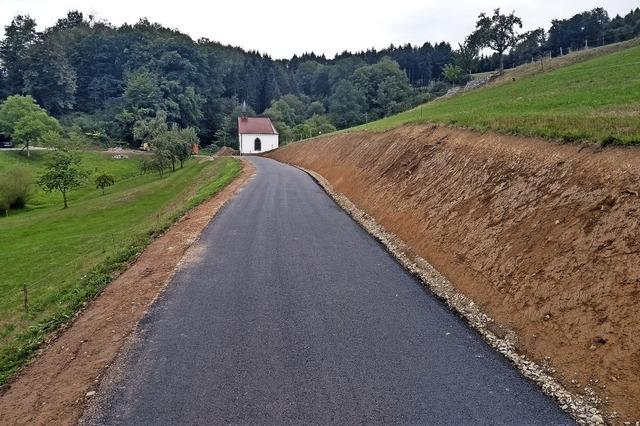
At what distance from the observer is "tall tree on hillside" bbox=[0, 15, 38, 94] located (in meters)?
103

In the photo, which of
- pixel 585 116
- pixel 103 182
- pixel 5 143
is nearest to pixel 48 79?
pixel 5 143

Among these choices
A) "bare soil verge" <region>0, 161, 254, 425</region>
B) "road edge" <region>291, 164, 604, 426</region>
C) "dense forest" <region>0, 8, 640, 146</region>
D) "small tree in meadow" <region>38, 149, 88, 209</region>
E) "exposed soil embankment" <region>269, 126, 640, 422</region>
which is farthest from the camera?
"dense forest" <region>0, 8, 640, 146</region>

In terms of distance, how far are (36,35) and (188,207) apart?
11251cm

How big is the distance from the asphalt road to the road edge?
177 millimetres

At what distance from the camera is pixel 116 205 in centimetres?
3697

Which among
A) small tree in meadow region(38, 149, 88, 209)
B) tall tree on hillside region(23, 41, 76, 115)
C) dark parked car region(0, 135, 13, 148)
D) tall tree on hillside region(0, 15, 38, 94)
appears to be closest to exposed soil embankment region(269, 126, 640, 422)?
small tree in meadow region(38, 149, 88, 209)

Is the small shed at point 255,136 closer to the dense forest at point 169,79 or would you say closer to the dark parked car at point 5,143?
the dense forest at point 169,79

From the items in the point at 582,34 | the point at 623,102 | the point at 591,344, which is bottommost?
the point at 591,344

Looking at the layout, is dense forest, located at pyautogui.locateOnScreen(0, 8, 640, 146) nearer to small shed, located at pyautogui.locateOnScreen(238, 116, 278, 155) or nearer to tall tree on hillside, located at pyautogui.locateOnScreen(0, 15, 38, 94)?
tall tree on hillside, located at pyautogui.locateOnScreen(0, 15, 38, 94)

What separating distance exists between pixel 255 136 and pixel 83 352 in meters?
79.5

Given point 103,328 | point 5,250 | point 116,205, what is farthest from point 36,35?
point 103,328

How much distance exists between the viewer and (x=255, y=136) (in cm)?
8619

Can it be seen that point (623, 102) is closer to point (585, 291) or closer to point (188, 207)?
point (585, 291)

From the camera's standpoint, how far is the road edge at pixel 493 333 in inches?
268
